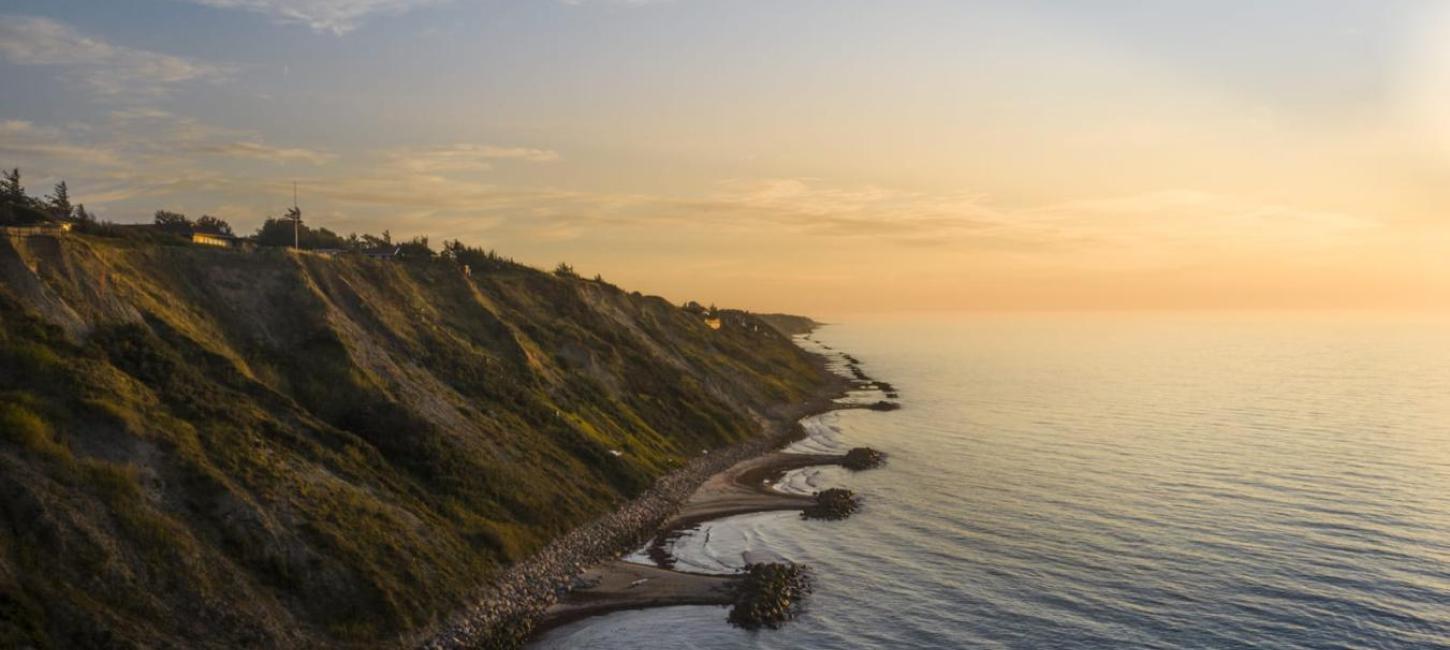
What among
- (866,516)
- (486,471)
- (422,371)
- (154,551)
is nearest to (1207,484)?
(866,516)

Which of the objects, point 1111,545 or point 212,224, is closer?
point 1111,545

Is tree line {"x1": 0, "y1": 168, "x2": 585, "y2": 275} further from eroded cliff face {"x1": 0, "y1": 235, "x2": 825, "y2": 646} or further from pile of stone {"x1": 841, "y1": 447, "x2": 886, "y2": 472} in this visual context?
pile of stone {"x1": 841, "y1": 447, "x2": 886, "y2": 472}

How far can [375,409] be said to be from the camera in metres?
57.1

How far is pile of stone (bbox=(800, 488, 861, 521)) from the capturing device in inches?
2557

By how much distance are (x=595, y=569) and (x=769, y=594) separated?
38.8 feet

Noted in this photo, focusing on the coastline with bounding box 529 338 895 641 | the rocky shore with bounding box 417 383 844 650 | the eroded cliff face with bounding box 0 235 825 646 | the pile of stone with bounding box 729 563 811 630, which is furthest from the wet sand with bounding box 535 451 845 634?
the eroded cliff face with bounding box 0 235 825 646

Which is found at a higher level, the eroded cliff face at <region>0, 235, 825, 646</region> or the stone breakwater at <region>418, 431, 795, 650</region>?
the eroded cliff face at <region>0, 235, 825, 646</region>

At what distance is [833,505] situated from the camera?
220 ft

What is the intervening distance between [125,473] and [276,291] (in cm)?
3464

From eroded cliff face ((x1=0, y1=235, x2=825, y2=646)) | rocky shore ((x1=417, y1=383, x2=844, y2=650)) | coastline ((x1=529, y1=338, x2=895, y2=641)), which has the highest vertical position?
eroded cliff face ((x1=0, y1=235, x2=825, y2=646))

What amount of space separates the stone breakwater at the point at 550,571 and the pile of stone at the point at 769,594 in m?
10.2

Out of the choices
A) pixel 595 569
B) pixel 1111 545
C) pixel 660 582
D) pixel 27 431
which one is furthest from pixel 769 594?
pixel 27 431

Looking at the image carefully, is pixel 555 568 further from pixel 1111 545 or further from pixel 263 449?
pixel 1111 545

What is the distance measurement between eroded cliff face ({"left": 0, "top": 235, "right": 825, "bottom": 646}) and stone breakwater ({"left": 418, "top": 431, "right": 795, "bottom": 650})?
1263mm
